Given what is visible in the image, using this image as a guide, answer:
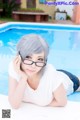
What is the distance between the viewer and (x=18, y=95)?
1.79 metres

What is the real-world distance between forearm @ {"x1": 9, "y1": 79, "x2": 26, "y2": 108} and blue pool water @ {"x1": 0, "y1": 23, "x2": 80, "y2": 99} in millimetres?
1526

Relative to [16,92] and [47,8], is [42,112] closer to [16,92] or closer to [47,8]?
[16,92]

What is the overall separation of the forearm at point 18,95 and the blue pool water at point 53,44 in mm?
1526

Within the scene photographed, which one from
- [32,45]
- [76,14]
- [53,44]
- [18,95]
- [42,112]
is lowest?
[53,44]

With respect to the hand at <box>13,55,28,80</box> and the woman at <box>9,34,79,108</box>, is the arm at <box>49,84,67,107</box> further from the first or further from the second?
the hand at <box>13,55,28,80</box>

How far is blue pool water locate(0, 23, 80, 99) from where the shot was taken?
459 centimetres

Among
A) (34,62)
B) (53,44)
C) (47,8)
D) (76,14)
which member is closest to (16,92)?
(34,62)

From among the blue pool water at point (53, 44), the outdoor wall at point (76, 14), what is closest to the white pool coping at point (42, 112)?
the blue pool water at point (53, 44)

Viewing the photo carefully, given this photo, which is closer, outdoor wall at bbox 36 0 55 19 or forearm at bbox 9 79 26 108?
forearm at bbox 9 79 26 108

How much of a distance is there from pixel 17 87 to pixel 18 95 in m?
0.06

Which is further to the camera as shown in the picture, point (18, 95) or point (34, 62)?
point (18, 95)

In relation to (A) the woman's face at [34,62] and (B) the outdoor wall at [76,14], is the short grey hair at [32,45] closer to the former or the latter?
(A) the woman's face at [34,62]

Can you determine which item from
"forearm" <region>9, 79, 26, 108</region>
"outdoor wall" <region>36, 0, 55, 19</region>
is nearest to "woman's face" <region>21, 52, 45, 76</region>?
"forearm" <region>9, 79, 26, 108</region>

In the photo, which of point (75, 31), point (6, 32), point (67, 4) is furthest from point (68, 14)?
point (6, 32)
